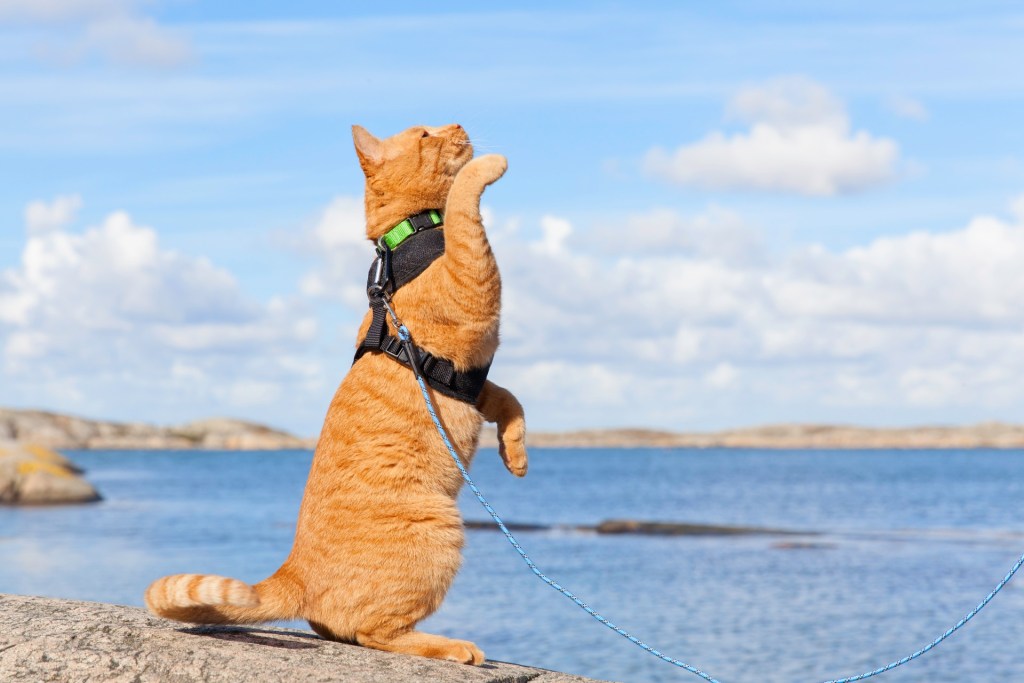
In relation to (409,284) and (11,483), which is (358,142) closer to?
(409,284)

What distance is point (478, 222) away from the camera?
4.47 m

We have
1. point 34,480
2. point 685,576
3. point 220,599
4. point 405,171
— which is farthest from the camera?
point 34,480

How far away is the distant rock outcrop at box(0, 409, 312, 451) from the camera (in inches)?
3174

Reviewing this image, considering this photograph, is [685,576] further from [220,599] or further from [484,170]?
[220,599]

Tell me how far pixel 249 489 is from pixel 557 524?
1164 inches

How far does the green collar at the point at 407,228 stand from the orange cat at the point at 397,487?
0.23 metres

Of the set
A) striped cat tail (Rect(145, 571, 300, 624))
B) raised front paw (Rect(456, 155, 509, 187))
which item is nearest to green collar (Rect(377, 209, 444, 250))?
raised front paw (Rect(456, 155, 509, 187))

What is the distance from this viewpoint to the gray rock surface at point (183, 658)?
12.8 ft

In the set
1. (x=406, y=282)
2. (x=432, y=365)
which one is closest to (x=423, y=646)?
(x=432, y=365)

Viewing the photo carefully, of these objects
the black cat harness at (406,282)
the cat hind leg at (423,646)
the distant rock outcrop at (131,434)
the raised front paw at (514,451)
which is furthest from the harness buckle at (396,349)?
the distant rock outcrop at (131,434)

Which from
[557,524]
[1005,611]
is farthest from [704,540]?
[1005,611]

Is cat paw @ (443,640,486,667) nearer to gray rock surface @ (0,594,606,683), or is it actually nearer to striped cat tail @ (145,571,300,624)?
gray rock surface @ (0,594,606,683)

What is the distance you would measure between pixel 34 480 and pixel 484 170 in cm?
3278

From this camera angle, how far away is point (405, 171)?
4.92 meters
